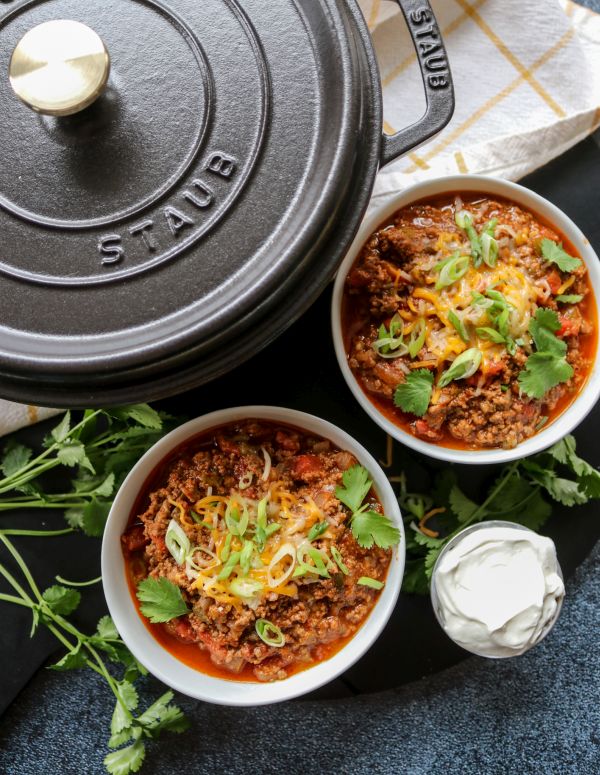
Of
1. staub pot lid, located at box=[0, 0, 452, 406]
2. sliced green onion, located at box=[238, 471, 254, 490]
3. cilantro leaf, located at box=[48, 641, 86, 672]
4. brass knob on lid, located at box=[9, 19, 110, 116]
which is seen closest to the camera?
brass knob on lid, located at box=[9, 19, 110, 116]

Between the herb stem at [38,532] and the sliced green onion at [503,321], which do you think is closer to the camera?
the sliced green onion at [503,321]

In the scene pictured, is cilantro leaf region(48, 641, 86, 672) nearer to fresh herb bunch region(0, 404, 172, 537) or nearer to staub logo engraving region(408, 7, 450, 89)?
fresh herb bunch region(0, 404, 172, 537)

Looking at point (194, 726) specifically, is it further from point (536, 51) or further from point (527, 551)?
point (536, 51)

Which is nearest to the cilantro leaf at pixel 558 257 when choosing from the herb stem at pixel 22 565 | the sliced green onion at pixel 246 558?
the sliced green onion at pixel 246 558

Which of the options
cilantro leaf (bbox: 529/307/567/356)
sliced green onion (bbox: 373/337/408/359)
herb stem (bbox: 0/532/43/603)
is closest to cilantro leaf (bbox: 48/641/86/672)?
herb stem (bbox: 0/532/43/603)

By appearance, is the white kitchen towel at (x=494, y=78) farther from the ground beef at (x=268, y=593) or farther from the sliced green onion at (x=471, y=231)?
the ground beef at (x=268, y=593)

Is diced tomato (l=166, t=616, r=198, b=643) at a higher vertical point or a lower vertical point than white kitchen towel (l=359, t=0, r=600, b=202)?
lower

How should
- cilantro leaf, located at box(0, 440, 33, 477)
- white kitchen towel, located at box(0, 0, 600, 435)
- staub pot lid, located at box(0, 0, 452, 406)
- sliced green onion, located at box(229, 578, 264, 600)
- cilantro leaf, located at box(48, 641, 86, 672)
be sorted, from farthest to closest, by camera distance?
white kitchen towel, located at box(0, 0, 600, 435) → cilantro leaf, located at box(0, 440, 33, 477) → cilantro leaf, located at box(48, 641, 86, 672) → sliced green onion, located at box(229, 578, 264, 600) → staub pot lid, located at box(0, 0, 452, 406)

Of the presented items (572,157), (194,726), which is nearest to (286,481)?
(194,726)
